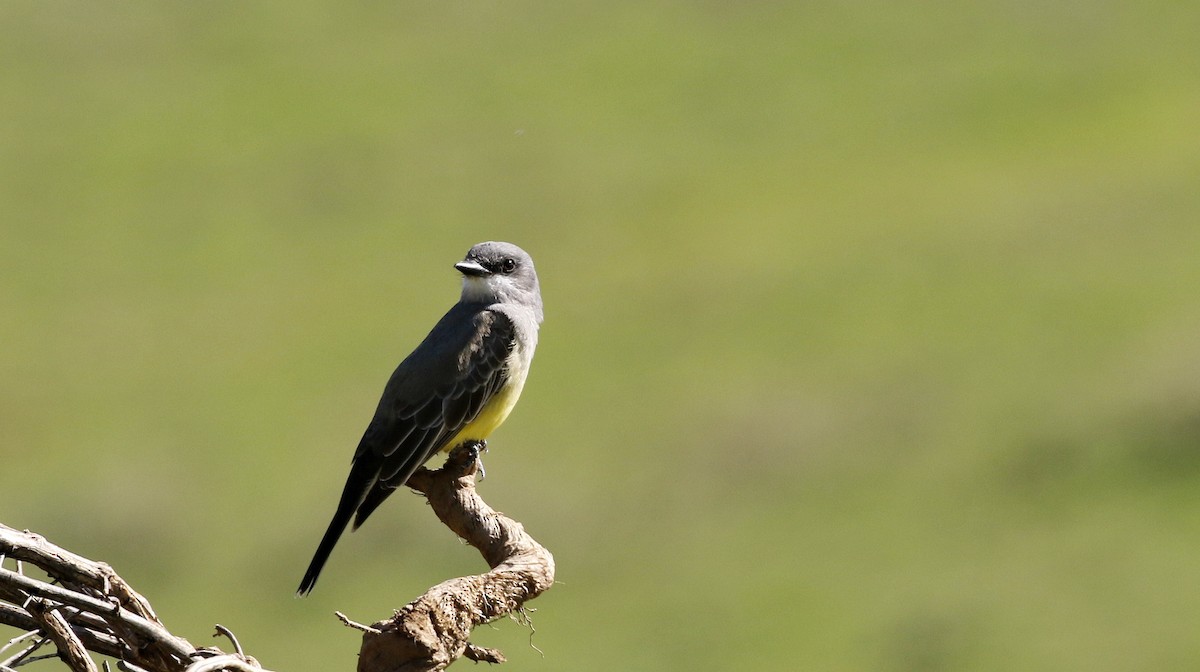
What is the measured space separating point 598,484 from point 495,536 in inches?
633

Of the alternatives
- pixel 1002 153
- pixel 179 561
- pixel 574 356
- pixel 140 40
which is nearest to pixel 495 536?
pixel 179 561

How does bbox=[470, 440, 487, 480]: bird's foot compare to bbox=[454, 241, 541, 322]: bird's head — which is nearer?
bbox=[470, 440, 487, 480]: bird's foot

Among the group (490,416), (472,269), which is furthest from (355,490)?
(472,269)

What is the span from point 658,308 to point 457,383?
1964 centimetres

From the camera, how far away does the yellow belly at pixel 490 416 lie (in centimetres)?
731

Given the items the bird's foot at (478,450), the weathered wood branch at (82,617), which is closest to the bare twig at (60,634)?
the weathered wood branch at (82,617)

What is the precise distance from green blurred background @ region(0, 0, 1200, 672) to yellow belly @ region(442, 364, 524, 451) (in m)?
8.85

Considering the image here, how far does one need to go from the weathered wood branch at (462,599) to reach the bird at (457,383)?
164 cm

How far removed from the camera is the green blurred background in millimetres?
18000

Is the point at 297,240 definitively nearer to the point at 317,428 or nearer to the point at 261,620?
the point at 317,428

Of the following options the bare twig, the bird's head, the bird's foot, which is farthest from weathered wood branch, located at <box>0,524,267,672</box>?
the bird's head

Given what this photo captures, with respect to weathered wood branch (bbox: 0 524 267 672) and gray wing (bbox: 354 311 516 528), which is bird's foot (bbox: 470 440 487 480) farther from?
weathered wood branch (bbox: 0 524 267 672)

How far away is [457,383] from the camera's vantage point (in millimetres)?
7234

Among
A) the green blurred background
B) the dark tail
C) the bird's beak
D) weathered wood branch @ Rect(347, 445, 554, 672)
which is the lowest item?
weathered wood branch @ Rect(347, 445, 554, 672)
